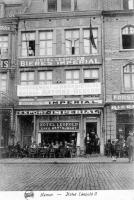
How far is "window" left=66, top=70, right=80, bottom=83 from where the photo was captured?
78.7ft

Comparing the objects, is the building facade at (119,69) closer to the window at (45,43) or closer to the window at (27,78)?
the window at (45,43)

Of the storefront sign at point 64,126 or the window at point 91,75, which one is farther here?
the window at point 91,75

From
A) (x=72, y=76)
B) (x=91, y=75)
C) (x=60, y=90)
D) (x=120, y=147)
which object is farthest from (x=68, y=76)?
(x=120, y=147)

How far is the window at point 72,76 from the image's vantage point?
23984mm

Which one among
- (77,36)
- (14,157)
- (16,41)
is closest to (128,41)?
(77,36)

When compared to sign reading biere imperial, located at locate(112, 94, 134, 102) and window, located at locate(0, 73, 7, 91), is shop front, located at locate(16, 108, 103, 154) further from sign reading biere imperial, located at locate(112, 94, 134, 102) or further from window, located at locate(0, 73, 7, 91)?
window, located at locate(0, 73, 7, 91)

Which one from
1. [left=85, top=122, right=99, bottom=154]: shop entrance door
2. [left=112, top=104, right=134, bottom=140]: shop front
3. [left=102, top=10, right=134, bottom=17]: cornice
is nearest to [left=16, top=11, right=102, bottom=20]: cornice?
[left=102, top=10, right=134, bottom=17]: cornice

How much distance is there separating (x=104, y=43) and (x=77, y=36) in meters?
1.99

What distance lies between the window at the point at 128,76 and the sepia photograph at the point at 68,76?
7 cm

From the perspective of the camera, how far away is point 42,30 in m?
24.7

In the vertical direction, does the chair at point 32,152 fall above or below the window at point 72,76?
below

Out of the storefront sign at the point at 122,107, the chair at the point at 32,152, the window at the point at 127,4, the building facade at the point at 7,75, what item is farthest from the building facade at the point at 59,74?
the chair at the point at 32,152

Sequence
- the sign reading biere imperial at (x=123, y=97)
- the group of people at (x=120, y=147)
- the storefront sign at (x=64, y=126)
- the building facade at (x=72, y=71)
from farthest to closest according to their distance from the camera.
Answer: the storefront sign at (x=64, y=126)
the building facade at (x=72, y=71)
the sign reading biere imperial at (x=123, y=97)
the group of people at (x=120, y=147)

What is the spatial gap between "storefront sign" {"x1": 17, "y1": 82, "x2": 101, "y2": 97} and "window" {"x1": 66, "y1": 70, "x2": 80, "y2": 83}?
355 millimetres
